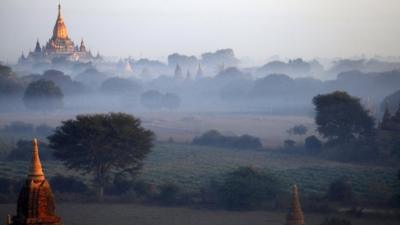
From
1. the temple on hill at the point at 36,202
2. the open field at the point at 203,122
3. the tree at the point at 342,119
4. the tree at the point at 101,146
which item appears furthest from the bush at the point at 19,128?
the temple on hill at the point at 36,202

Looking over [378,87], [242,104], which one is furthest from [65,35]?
[378,87]

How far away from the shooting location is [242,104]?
85688 mm

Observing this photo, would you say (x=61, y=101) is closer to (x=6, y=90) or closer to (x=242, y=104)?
(x=6, y=90)

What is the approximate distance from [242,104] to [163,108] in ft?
33.2

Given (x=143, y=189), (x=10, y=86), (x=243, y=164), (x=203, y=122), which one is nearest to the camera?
(x=143, y=189)

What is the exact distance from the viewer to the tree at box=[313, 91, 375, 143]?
44844mm

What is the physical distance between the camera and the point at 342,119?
46.0 meters

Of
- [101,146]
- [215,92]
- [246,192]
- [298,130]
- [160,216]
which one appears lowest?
[160,216]

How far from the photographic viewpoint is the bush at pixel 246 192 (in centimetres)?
2959

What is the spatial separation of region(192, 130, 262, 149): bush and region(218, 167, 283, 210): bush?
16.6 metres

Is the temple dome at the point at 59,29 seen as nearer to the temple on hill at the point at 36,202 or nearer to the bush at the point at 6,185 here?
the bush at the point at 6,185

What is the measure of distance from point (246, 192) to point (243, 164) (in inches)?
380

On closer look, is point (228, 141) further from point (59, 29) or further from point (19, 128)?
point (59, 29)

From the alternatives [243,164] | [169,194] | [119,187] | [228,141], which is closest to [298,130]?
[228,141]
